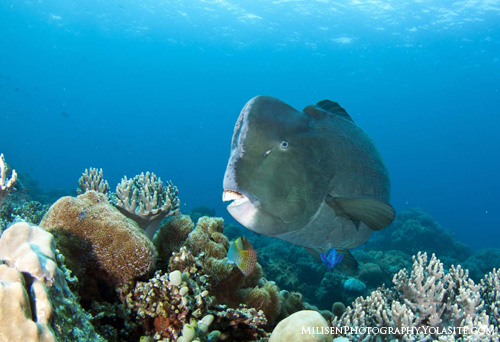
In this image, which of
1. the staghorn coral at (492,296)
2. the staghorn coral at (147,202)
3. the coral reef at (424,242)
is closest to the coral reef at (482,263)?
the coral reef at (424,242)

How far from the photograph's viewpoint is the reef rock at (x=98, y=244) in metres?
2.50

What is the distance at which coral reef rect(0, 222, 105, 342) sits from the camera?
4.13 feet

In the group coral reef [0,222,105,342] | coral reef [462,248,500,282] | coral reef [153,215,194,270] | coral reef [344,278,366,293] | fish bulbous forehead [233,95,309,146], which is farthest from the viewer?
coral reef [462,248,500,282]

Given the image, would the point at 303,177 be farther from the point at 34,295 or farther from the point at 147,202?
the point at 147,202

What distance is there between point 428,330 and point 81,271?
134 inches

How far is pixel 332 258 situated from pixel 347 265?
1.20 feet

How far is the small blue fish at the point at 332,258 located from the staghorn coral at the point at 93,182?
14.0 ft

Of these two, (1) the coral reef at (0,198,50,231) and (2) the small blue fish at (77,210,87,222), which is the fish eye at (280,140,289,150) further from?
(1) the coral reef at (0,198,50,231)

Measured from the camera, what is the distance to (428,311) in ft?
9.47

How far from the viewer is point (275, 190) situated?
6.24 feet

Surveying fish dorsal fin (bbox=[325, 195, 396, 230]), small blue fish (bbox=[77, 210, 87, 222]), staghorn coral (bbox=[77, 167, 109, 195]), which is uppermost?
fish dorsal fin (bbox=[325, 195, 396, 230])

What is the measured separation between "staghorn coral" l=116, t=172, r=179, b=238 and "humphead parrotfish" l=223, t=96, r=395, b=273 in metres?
2.78

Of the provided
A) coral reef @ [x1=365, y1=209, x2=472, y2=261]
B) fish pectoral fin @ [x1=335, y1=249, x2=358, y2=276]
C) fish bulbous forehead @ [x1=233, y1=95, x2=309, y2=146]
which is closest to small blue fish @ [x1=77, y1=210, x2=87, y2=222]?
fish bulbous forehead @ [x1=233, y1=95, x2=309, y2=146]

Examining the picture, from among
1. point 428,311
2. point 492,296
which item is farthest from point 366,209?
point 492,296
